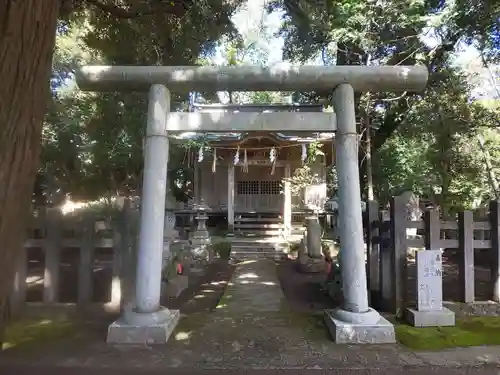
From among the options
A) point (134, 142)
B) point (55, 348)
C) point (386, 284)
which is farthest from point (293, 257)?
point (55, 348)

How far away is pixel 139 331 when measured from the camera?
12.6 ft

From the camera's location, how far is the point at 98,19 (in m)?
7.62

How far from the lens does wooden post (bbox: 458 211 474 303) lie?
16.2 ft

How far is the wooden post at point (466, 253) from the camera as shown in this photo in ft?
16.2

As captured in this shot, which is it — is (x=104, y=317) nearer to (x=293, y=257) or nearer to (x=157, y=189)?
(x=157, y=189)

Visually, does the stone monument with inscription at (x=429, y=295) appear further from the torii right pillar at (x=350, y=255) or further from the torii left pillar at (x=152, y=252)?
the torii left pillar at (x=152, y=252)

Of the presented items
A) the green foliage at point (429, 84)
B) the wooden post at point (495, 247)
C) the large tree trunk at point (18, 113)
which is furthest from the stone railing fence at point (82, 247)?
the green foliage at point (429, 84)

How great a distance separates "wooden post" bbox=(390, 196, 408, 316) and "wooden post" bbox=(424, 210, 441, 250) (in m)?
0.30

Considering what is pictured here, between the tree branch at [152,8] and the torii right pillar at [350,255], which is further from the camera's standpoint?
the tree branch at [152,8]

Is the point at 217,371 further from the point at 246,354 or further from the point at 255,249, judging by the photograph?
the point at 255,249

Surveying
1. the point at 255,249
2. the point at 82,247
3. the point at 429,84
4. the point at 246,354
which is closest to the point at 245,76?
the point at 82,247

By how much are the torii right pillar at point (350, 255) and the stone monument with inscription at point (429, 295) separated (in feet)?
1.76

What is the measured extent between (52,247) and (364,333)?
3.66 metres

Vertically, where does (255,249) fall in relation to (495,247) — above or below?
below
